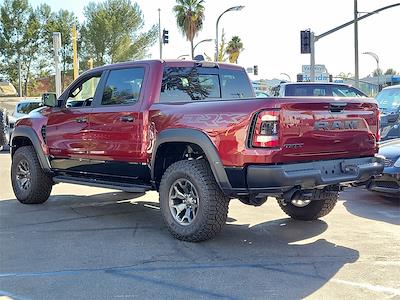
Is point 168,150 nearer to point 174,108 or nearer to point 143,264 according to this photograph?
point 174,108

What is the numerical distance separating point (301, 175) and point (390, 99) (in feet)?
28.2

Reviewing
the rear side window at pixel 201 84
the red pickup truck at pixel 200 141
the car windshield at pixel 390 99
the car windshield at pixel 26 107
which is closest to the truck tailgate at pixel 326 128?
the red pickup truck at pixel 200 141

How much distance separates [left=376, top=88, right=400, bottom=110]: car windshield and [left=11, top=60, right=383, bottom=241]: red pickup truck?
250 inches

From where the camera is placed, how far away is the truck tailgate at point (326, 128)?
16.3 ft

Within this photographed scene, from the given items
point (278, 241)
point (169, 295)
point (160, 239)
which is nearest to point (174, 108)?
point (160, 239)

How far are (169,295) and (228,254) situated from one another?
1.21 m

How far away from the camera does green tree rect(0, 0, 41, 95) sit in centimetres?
5625

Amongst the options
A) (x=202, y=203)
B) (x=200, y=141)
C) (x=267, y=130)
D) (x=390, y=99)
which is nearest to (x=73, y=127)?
(x=200, y=141)

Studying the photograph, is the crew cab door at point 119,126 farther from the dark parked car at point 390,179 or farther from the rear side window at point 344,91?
the rear side window at point 344,91

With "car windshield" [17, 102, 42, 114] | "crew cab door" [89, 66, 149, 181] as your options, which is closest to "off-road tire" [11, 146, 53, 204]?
"crew cab door" [89, 66, 149, 181]

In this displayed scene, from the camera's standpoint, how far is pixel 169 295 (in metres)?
4.16

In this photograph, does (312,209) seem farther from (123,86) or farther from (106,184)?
(123,86)

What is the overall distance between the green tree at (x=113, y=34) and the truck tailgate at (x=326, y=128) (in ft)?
154

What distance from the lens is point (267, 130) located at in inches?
194
